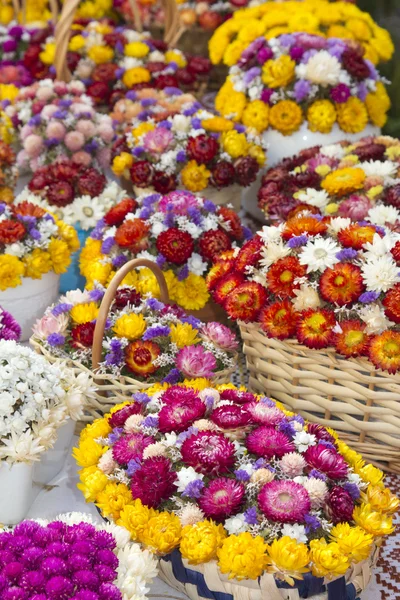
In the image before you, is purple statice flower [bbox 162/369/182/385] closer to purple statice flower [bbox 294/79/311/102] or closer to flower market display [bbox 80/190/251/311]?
flower market display [bbox 80/190/251/311]

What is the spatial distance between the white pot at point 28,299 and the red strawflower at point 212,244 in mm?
397

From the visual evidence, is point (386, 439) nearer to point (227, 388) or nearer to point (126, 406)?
point (227, 388)

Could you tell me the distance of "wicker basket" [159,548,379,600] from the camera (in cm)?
115

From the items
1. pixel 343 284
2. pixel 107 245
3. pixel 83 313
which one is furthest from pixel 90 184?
pixel 343 284

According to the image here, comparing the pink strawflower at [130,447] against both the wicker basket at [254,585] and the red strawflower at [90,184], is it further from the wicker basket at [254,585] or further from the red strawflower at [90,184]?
the red strawflower at [90,184]

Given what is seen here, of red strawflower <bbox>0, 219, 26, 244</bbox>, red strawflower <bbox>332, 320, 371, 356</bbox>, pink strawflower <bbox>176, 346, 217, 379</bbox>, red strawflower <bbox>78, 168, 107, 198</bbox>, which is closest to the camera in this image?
red strawflower <bbox>332, 320, 371, 356</bbox>

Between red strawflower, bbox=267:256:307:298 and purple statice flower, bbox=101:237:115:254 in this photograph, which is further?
purple statice flower, bbox=101:237:115:254

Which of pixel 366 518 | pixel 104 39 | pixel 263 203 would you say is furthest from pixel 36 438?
pixel 104 39

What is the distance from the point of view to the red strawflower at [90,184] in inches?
97.3

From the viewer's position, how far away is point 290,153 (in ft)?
8.89

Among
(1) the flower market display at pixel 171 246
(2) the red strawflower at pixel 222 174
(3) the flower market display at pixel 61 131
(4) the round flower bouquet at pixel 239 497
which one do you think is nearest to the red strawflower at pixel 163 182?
(2) the red strawflower at pixel 222 174

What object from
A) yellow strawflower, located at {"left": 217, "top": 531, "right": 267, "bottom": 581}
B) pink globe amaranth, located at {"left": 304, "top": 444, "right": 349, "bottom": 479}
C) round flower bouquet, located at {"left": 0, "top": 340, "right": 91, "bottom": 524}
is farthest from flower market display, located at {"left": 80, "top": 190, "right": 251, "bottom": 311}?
yellow strawflower, located at {"left": 217, "top": 531, "right": 267, "bottom": 581}

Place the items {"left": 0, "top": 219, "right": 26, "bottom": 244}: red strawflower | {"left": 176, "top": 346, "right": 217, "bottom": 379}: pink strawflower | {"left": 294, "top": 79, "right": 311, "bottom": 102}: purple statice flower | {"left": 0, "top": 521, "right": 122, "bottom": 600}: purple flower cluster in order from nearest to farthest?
1. {"left": 0, "top": 521, "right": 122, "bottom": 600}: purple flower cluster
2. {"left": 176, "top": 346, "right": 217, "bottom": 379}: pink strawflower
3. {"left": 0, "top": 219, "right": 26, "bottom": 244}: red strawflower
4. {"left": 294, "top": 79, "right": 311, "bottom": 102}: purple statice flower

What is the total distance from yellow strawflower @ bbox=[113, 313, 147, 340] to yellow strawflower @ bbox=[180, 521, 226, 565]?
0.56 meters
